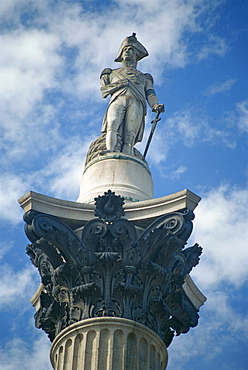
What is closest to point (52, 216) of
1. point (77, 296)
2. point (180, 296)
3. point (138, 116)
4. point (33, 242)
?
point (33, 242)

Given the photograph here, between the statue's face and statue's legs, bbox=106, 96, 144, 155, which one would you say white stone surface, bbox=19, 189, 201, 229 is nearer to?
statue's legs, bbox=106, 96, 144, 155

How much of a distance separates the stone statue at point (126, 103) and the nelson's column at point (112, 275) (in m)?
3.24

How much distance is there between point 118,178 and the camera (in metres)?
25.6

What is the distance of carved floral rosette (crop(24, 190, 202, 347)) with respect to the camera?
72.4ft

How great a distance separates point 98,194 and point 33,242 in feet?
9.85

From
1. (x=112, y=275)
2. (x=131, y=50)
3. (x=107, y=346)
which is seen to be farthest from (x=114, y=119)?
(x=107, y=346)

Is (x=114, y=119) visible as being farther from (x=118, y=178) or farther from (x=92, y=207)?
(x=92, y=207)

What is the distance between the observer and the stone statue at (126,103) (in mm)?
27406

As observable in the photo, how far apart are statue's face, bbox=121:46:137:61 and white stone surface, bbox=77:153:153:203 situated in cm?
480

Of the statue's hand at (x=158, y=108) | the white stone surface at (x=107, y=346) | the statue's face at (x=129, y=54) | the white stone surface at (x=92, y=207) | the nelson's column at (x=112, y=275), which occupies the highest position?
the statue's face at (x=129, y=54)

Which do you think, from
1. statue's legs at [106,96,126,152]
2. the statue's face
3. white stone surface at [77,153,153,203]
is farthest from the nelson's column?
the statue's face

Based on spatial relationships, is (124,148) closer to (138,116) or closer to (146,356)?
(138,116)

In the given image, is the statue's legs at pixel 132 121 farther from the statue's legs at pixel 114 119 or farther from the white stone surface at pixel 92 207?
the white stone surface at pixel 92 207

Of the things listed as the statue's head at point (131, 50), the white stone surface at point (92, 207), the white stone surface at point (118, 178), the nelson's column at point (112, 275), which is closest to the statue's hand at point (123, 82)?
the statue's head at point (131, 50)
